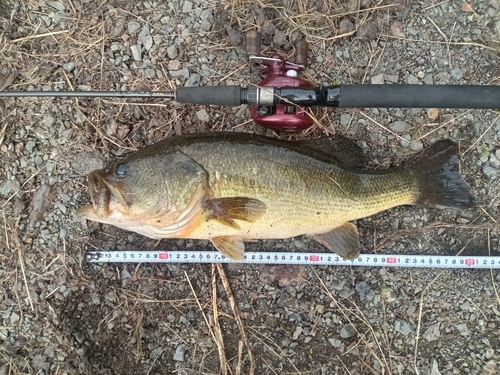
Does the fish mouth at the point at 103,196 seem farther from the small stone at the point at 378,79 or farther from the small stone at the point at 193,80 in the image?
the small stone at the point at 378,79

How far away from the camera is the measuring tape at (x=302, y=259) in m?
3.35

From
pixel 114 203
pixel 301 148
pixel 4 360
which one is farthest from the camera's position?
pixel 4 360

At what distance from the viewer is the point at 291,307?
3400 millimetres

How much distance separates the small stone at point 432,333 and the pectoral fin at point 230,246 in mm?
1663

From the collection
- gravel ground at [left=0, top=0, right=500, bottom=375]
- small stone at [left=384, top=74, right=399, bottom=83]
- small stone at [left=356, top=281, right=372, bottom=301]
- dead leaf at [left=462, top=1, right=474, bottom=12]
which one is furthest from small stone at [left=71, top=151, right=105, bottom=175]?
dead leaf at [left=462, top=1, right=474, bottom=12]

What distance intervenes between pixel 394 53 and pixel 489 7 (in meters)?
0.86

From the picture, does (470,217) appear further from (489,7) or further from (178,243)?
(178,243)

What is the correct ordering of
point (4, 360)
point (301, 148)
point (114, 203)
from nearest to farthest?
point (114, 203) < point (301, 148) < point (4, 360)

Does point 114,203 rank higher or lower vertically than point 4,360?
higher

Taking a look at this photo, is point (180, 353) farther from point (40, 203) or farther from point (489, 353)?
point (489, 353)

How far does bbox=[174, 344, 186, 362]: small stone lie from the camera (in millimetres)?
3389

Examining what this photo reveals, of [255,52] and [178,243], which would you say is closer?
[255,52]

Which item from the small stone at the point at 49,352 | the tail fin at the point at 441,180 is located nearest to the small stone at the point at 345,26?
the tail fin at the point at 441,180

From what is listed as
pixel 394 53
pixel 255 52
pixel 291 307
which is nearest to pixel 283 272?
pixel 291 307
